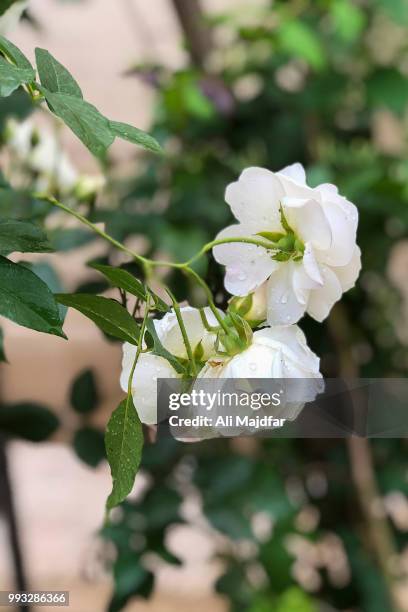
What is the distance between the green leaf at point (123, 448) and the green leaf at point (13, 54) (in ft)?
0.39

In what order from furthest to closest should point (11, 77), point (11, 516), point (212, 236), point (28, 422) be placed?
1. point (11, 516)
2. point (212, 236)
3. point (28, 422)
4. point (11, 77)

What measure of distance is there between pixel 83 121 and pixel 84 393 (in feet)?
1.99

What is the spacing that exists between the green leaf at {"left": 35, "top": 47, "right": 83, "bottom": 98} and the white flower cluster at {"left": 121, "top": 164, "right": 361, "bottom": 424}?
0.25ft

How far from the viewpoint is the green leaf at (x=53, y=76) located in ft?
0.86

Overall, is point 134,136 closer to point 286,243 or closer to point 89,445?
point 286,243

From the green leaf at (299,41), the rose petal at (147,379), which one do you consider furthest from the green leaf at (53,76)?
the green leaf at (299,41)

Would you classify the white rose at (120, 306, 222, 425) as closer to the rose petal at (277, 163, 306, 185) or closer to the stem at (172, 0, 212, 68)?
the rose petal at (277, 163, 306, 185)

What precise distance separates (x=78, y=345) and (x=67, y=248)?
0.55 metres

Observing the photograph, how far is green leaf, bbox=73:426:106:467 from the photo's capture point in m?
0.81

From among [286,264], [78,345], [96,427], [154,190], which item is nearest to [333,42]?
[154,190]

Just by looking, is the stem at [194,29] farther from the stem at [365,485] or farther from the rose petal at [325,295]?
the rose petal at [325,295]

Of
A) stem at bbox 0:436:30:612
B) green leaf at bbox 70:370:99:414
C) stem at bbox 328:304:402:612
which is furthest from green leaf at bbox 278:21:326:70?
stem at bbox 0:436:30:612

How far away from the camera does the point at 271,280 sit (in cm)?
32

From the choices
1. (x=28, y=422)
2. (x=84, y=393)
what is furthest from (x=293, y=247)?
(x=84, y=393)
